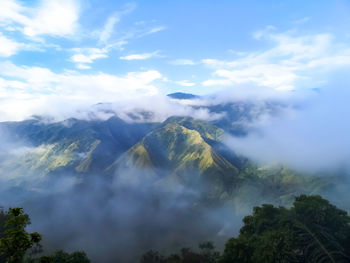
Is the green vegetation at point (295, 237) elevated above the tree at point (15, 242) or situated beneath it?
situated beneath

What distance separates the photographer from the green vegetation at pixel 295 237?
74.6 metres

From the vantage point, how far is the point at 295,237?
8181 cm

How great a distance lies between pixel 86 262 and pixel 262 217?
78.6 m

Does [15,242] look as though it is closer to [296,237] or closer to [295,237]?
[296,237]

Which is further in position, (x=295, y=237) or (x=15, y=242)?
(x=295, y=237)

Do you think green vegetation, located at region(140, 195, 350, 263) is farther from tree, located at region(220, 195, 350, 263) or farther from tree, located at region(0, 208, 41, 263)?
tree, located at region(0, 208, 41, 263)

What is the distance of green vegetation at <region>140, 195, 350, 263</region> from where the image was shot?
7462 cm

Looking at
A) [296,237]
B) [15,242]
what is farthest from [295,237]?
[15,242]

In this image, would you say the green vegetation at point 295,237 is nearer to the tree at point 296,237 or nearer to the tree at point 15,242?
the tree at point 296,237

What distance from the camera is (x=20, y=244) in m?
33.7

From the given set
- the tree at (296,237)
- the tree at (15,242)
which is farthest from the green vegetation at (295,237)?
the tree at (15,242)

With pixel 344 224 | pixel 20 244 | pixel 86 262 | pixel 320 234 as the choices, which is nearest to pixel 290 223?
pixel 320 234

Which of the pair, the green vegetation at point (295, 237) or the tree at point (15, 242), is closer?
the tree at point (15, 242)

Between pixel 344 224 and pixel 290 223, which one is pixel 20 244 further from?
pixel 344 224
